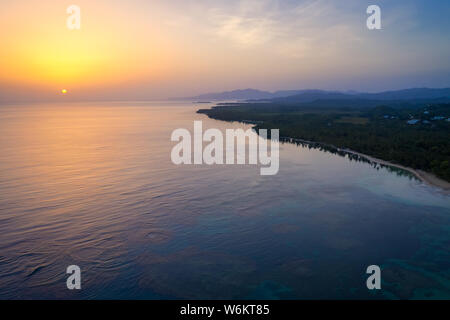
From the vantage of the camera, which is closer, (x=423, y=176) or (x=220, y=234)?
(x=220, y=234)

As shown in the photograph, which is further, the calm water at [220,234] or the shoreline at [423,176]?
the shoreline at [423,176]

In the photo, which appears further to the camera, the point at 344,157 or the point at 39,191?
the point at 344,157

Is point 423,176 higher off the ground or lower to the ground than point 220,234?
higher

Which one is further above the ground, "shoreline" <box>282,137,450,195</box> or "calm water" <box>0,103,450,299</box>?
"shoreline" <box>282,137,450,195</box>

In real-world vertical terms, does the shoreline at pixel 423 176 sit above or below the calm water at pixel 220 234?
above

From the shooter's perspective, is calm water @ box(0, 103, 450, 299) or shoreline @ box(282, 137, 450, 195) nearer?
calm water @ box(0, 103, 450, 299)
